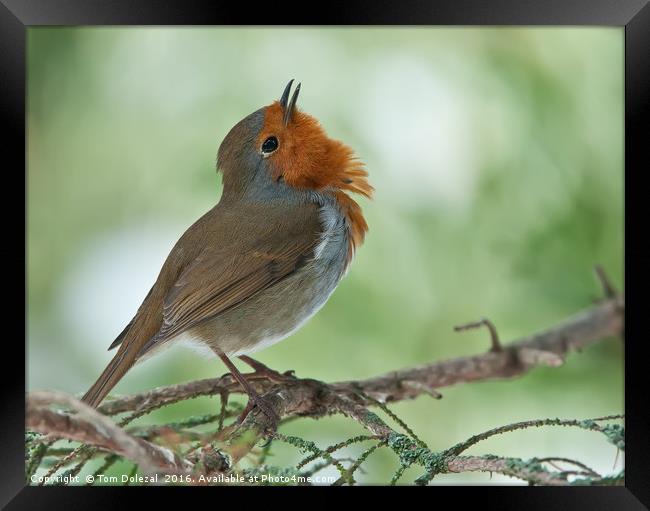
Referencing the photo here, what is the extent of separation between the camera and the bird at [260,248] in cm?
331

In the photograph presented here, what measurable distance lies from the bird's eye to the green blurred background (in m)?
0.17

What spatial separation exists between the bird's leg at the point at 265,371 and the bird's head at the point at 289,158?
0.80 m

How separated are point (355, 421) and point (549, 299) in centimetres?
108

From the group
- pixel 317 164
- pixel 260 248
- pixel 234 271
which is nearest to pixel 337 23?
pixel 317 164

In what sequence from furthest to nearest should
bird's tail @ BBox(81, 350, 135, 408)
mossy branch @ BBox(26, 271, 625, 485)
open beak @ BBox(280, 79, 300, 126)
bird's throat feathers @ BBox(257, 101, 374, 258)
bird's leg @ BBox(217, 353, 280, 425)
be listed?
bird's throat feathers @ BBox(257, 101, 374, 258)
open beak @ BBox(280, 79, 300, 126)
bird's leg @ BBox(217, 353, 280, 425)
bird's tail @ BBox(81, 350, 135, 408)
mossy branch @ BBox(26, 271, 625, 485)

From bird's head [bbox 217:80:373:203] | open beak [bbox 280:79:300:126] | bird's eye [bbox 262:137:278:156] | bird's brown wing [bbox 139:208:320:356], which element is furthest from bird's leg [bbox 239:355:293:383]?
open beak [bbox 280:79:300:126]

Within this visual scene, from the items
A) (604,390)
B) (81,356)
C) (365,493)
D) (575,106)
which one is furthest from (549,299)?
(81,356)

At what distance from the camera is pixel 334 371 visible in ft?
11.9

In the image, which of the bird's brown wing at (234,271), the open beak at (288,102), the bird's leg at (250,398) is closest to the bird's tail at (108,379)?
the bird's brown wing at (234,271)

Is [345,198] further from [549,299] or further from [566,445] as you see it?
[566,445]

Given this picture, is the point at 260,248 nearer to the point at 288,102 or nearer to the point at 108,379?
the point at 288,102

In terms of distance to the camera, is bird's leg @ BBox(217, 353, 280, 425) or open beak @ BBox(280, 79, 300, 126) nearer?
bird's leg @ BBox(217, 353, 280, 425)

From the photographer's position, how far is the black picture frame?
303 cm

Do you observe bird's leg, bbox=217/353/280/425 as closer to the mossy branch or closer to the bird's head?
the mossy branch
